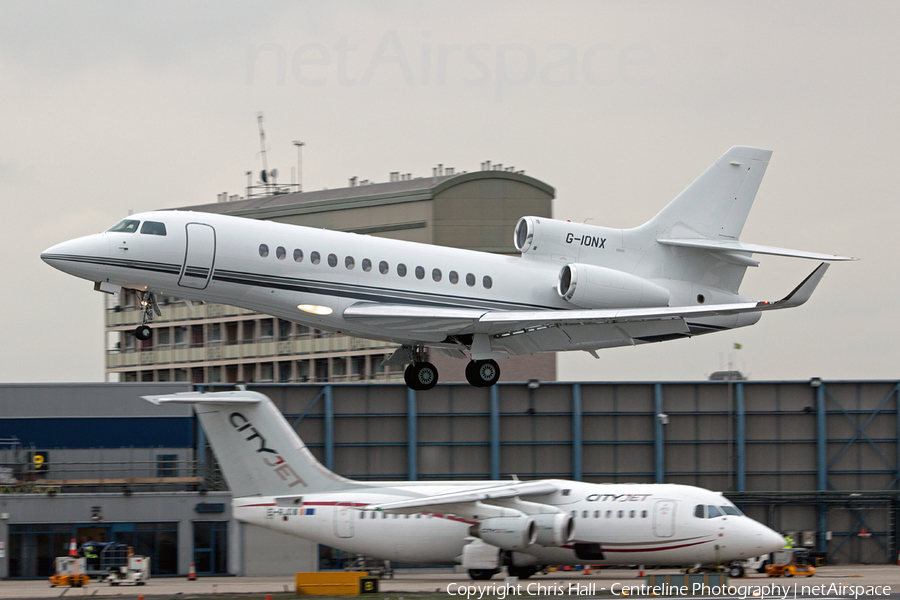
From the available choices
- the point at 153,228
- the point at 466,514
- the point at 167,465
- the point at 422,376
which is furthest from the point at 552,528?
the point at 167,465

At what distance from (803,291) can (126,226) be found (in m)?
15.3

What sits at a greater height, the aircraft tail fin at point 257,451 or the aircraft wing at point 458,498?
the aircraft tail fin at point 257,451

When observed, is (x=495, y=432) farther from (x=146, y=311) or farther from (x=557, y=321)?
(x=146, y=311)

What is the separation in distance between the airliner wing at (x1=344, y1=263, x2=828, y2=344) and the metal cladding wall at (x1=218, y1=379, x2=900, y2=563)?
1477 cm

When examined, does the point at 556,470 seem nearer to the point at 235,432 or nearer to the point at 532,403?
the point at 532,403

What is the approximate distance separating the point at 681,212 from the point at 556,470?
14.8m

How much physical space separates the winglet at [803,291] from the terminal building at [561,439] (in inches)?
710

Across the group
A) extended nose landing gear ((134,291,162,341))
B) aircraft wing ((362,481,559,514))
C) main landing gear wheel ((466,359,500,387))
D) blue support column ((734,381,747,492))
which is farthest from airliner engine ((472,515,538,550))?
blue support column ((734,381,747,492))

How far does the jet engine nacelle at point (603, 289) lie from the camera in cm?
2970

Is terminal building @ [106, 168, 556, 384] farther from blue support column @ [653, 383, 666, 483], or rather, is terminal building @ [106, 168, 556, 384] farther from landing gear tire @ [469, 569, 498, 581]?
landing gear tire @ [469, 569, 498, 581]

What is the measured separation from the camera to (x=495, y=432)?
145 feet

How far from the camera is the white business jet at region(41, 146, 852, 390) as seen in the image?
2691cm

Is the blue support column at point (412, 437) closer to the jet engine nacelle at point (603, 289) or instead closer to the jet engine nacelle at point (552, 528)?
the jet engine nacelle at point (552, 528)

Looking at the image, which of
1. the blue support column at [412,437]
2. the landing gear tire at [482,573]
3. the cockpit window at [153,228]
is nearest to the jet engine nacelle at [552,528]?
the landing gear tire at [482,573]
